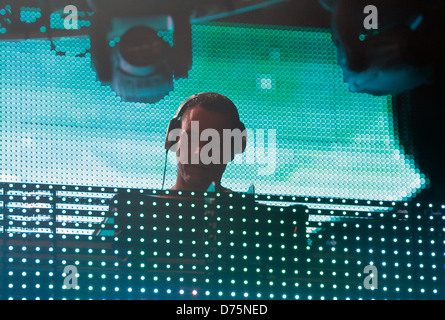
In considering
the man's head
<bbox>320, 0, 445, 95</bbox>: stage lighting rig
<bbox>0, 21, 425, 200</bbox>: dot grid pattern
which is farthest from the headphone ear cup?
<bbox>320, 0, 445, 95</bbox>: stage lighting rig

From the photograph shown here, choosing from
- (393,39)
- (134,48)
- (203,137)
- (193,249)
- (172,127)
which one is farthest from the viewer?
(393,39)

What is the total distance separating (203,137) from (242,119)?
3.34 feet

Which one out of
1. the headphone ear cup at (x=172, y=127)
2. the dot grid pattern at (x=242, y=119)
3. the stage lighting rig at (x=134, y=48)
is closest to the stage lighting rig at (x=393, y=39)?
the dot grid pattern at (x=242, y=119)

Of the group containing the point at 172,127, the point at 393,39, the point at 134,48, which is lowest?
the point at 172,127

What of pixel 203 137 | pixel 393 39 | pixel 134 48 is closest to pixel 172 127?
pixel 203 137

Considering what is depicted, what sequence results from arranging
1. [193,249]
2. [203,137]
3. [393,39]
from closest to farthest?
[193,249], [203,137], [393,39]

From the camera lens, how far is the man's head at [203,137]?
334cm

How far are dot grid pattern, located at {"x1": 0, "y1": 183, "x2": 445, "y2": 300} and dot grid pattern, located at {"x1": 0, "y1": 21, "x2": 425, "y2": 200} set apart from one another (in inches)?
45.5

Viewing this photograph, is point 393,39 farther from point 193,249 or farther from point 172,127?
point 193,249

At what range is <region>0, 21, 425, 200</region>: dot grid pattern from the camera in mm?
3951

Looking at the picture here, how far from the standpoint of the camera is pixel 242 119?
4281 millimetres

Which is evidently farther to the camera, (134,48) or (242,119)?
(242,119)

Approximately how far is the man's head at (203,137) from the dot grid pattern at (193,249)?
0.50 metres

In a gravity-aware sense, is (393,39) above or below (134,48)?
above
